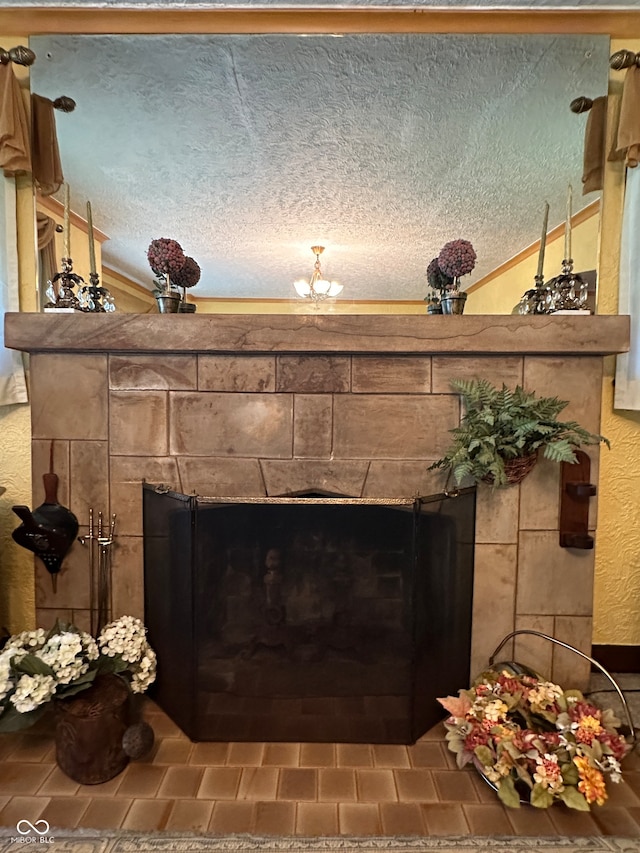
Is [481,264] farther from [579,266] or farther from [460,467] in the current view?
[460,467]

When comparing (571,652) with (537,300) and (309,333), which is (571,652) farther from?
(309,333)

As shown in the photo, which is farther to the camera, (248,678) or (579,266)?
(579,266)

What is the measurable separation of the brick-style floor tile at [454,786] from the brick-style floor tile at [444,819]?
0.02m

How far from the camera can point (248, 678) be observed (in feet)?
4.61

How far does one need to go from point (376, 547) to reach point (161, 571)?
0.69 meters

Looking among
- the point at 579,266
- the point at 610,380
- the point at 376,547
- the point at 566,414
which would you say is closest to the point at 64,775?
the point at 376,547

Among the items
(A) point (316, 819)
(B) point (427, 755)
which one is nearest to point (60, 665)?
(A) point (316, 819)

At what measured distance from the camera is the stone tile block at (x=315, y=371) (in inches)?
58.4

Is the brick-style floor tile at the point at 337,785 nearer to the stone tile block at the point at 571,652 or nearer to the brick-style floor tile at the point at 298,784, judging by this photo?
the brick-style floor tile at the point at 298,784

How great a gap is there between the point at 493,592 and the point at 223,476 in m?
0.97

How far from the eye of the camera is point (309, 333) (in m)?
1.43

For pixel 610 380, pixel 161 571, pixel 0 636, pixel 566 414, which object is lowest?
pixel 0 636

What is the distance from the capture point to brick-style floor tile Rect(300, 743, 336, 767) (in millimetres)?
1319

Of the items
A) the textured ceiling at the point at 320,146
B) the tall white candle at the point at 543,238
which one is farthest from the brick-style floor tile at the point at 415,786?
the tall white candle at the point at 543,238
